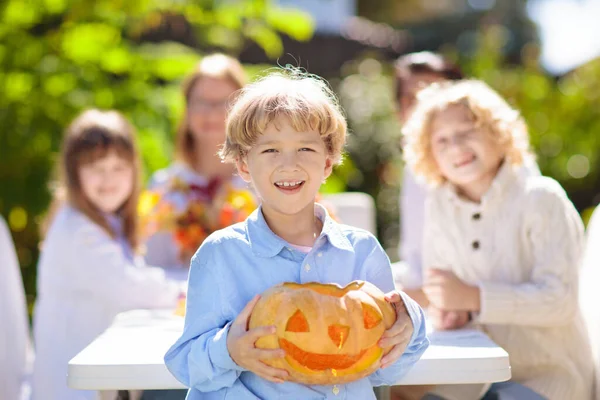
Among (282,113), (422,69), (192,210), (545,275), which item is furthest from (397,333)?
(422,69)

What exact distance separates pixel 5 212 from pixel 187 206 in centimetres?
265

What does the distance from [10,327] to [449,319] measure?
2073mm

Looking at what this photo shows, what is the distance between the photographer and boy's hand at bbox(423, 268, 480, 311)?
2854 millimetres

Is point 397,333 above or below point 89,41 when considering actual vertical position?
below

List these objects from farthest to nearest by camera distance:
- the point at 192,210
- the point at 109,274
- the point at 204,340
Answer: the point at 192,210, the point at 109,274, the point at 204,340

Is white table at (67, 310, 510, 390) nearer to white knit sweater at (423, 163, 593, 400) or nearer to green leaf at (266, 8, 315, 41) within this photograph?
white knit sweater at (423, 163, 593, 400)

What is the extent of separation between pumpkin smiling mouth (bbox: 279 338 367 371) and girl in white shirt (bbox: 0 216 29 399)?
2068mm

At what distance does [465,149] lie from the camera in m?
3.17

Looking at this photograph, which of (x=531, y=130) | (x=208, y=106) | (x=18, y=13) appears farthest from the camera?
(x=531, y=130)

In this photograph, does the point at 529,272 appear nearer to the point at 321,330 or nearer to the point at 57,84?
the point at 321,330

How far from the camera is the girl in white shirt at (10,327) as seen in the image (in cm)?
368

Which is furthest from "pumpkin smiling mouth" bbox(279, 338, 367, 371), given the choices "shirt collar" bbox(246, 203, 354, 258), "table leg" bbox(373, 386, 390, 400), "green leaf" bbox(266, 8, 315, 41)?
"green leaf" bbox(266, 8, 315, 41)

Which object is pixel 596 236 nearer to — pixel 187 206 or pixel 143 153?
pixel 187 206

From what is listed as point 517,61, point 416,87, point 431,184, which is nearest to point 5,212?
point 416,87
